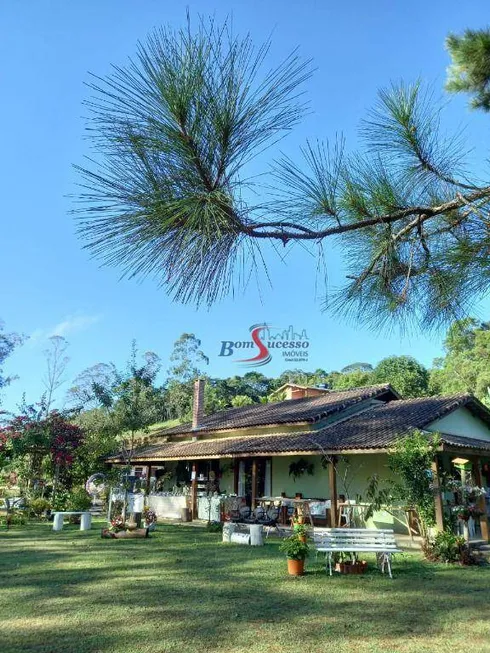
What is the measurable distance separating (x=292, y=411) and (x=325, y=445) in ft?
17.8

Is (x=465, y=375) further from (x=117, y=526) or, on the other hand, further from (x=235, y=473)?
(x=117, y=526)

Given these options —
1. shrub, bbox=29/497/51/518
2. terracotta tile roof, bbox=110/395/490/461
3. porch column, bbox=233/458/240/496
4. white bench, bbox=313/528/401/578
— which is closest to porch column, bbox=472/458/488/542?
terracotta tile roof, bbox=110/395/490/461

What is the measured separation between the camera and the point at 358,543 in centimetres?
786

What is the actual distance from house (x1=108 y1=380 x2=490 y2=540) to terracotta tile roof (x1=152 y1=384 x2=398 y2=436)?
0.04m

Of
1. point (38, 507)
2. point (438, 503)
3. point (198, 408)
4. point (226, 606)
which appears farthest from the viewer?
point (198, 408)

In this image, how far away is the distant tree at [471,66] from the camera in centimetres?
298

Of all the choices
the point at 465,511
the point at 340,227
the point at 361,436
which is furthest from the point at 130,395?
the point at 340,227

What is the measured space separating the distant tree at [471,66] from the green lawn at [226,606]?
468 centimetres

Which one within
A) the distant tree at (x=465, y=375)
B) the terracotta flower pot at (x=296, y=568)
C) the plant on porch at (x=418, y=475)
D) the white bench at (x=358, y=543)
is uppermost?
the distant tree at (x=465, y=375)

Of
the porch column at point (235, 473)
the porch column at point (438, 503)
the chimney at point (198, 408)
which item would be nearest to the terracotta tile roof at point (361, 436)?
the porch column at point (235, 473)

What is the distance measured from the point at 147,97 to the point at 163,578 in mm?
7087

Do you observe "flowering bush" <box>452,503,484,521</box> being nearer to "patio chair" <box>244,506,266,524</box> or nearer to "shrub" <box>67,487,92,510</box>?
"patio chair" <box>244,506,266,524</box>

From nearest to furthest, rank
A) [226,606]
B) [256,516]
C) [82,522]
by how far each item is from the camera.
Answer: [226,606] → [82,522] → [256,516]

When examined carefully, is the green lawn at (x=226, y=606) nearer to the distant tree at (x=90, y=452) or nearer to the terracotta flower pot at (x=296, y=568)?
the terracotta flower pot at (x=296, y=568)
